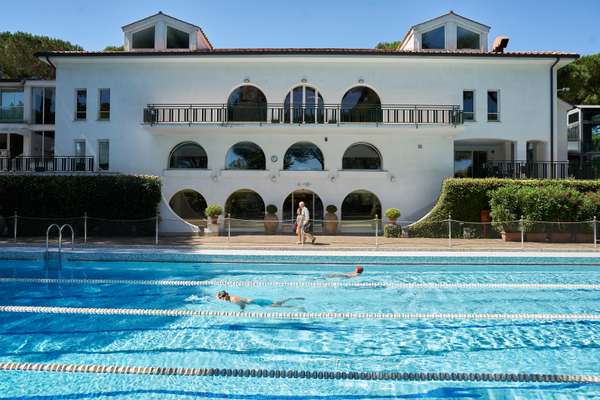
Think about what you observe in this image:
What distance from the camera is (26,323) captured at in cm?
816

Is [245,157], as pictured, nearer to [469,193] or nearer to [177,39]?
[177,39]

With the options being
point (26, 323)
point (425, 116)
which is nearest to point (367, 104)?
point (425, 116)

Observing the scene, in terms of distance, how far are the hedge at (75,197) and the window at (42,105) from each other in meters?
8.49

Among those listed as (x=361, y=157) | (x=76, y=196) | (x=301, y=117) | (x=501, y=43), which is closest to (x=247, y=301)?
(x=76, y=196)

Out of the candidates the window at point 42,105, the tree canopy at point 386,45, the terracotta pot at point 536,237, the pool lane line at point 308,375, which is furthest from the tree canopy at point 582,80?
the pool lane line at point 308,375

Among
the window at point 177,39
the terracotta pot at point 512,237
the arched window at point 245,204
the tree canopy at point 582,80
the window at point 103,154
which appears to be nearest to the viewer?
the terracotta pot at point 512,237

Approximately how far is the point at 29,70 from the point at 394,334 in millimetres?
40348

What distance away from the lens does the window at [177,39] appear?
24375 mm

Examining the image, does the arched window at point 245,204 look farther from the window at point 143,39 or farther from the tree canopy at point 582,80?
the tree canopy at point 582,80

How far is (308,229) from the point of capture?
17016 millimetres

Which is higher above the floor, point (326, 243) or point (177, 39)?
point (177, 39)

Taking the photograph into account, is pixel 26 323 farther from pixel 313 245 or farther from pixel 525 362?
pixel 313 245

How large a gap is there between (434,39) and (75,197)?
19.3 metres

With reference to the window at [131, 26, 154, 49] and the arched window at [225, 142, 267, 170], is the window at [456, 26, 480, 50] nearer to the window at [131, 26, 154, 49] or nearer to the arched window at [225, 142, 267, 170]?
the arched window at [225, 142, 267, 170]
